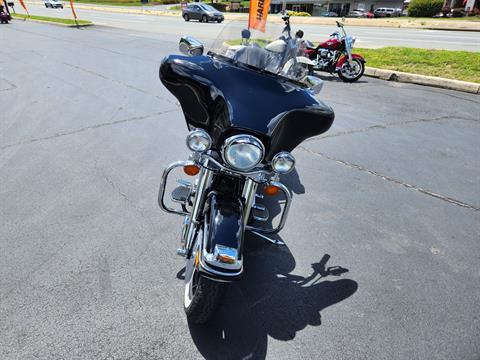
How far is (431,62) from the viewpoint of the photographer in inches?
370

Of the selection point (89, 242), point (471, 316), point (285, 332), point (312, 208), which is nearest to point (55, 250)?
point (89, 242)

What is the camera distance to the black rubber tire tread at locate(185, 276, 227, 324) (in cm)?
Result: 205

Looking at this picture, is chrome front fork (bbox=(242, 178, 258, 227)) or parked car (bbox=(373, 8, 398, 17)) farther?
parked car (bbox=(373, 8, 398, 17))

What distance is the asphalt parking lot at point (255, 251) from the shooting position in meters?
2.23

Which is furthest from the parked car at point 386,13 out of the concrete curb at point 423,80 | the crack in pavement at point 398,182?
the crack in pavement at point 398,182

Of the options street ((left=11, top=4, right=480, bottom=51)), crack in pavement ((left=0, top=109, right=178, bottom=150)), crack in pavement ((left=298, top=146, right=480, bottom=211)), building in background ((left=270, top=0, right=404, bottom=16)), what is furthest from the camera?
building in background ((left=270, top=0, right=404, bottom=16))

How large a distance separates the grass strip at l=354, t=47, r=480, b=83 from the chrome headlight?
8.17 m

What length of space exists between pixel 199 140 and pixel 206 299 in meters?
0.93

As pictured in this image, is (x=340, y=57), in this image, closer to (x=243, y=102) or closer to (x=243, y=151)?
(x=243, y=102)

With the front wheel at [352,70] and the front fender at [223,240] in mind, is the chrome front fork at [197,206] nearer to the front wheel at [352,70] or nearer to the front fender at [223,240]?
the front fender at [223,240]

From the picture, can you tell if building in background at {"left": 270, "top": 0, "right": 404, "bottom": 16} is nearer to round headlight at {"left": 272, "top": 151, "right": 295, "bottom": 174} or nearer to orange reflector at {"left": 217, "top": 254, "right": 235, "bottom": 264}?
round headlight at {"left": 272, "top": 151, "right": 295, "bottom": 174}

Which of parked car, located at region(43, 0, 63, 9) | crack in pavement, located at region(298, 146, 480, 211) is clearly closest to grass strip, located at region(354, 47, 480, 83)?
crack in pavement, located at region(298, 146, 480, 211)

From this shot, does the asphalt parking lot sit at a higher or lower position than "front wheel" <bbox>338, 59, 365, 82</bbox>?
higher

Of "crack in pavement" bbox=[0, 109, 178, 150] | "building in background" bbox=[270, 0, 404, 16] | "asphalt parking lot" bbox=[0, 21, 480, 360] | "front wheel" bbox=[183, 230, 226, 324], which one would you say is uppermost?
"front wheel" bbox=[183, 230, 226, 324]
